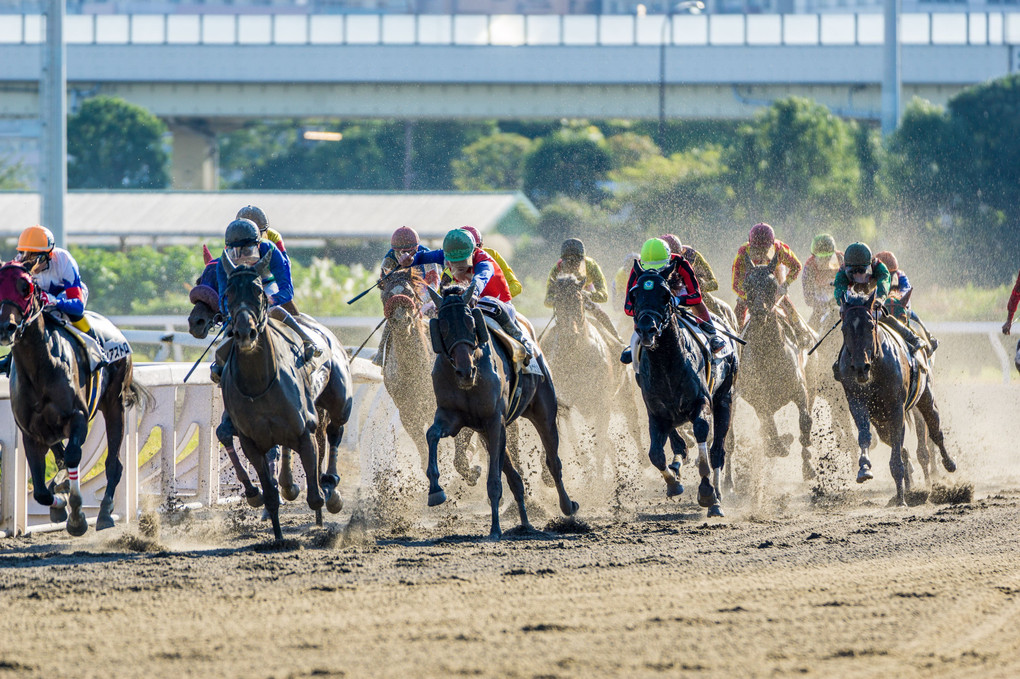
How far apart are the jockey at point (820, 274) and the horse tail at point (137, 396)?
618 centimetres

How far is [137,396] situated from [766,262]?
5422 millimetres

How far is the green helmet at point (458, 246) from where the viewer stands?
350 inches

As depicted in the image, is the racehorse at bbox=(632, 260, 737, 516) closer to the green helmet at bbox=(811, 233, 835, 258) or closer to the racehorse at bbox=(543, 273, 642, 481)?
the racehorse at bbox=(543, 273, 642, 481)

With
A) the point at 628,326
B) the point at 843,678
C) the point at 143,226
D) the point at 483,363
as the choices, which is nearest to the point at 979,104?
the point at 143,226

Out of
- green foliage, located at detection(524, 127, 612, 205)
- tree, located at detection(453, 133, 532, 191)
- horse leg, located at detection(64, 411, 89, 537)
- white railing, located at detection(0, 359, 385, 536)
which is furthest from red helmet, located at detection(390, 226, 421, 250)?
tree, located at detection(453, 133, 532, 191)

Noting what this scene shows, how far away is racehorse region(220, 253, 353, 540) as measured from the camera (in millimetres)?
7723

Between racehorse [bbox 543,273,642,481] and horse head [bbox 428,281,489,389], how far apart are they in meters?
3.23

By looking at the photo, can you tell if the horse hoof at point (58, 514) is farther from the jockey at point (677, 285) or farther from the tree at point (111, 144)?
the tree at point (111, 144)

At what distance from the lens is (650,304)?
8.86 metres

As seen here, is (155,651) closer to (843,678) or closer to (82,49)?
(843,678)

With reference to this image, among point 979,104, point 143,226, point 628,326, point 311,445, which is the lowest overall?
point 311,445

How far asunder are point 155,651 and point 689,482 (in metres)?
6.73

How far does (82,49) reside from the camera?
4516cm

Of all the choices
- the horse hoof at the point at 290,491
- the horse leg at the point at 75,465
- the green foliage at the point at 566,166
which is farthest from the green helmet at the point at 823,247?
the green foliage at the point at 566,166
